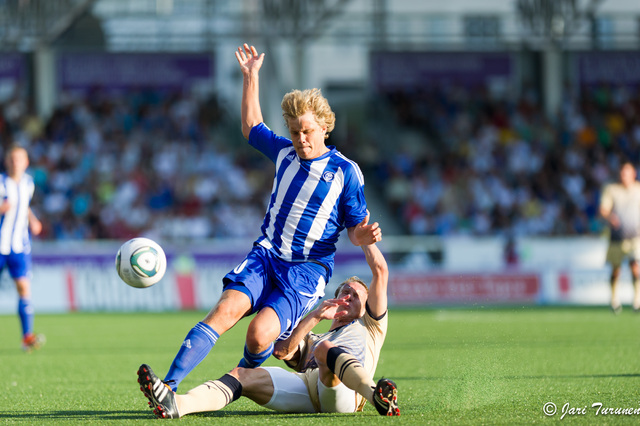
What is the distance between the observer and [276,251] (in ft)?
17.7

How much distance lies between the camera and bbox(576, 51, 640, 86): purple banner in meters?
25.1

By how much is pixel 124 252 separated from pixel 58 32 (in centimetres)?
1969

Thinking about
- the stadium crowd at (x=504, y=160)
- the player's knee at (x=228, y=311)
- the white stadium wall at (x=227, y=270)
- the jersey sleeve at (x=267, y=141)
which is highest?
the jersey sleeve at (x=267, y=141)

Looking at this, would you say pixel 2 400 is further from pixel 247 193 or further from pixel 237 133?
pixel 237 133

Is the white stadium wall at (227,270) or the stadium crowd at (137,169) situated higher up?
the stadium crowd at (137,169)

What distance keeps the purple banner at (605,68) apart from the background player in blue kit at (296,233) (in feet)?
70.1

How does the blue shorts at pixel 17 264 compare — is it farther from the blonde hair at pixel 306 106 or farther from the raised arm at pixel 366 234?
the raised arm at pixel 366 234

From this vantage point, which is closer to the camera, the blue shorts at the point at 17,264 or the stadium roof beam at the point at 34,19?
the blue shorts at the point at 17,264

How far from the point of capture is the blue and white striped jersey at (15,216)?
1033 cm

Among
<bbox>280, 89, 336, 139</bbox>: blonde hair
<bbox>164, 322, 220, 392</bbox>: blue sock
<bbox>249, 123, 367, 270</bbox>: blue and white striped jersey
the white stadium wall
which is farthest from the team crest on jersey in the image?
the white stadium wall

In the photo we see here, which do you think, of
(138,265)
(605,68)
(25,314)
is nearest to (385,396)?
(138,265)

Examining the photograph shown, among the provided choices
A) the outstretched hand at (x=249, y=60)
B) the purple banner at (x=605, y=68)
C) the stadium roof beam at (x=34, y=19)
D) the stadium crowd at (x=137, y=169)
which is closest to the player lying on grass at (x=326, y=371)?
the outstretched hand at (x=249, y=60)

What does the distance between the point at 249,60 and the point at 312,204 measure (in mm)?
1113

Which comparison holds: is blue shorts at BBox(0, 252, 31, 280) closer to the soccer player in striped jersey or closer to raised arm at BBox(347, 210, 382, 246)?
the soccer player in striped jersey
